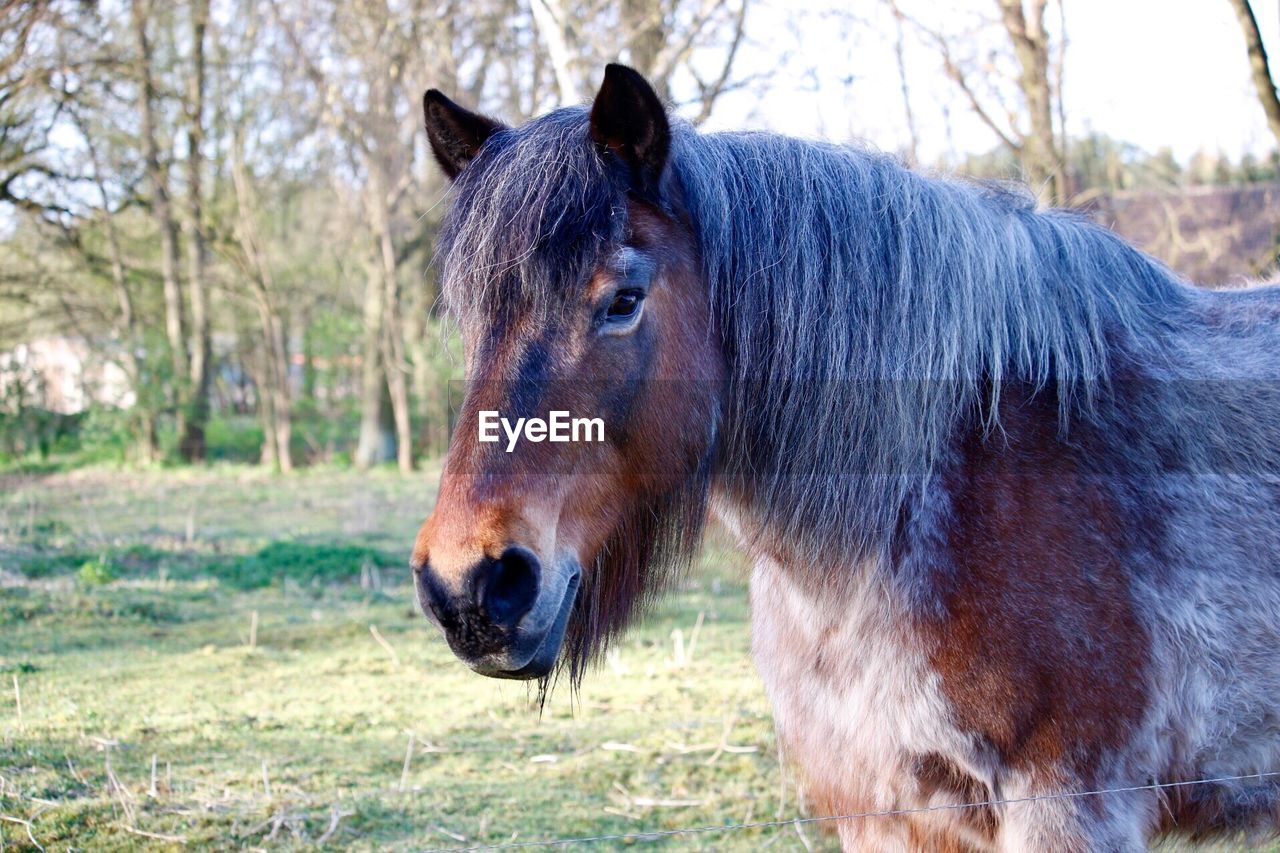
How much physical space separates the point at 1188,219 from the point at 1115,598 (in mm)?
21322

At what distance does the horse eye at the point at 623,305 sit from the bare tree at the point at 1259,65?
5.76 m

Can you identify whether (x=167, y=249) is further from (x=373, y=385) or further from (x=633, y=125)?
(x=633, y=125)

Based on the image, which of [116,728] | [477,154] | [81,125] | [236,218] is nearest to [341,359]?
[236,218]

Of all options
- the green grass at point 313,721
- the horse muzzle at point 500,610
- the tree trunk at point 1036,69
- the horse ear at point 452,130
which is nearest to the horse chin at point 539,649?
the horse muzzle at point 500,610

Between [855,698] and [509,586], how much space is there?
3.21ft

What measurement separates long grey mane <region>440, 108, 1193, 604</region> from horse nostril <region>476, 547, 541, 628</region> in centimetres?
61

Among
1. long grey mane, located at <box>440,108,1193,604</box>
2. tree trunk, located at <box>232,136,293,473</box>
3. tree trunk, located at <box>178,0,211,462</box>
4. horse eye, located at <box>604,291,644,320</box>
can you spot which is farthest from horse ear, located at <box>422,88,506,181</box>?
tree trunk, located at <box>232,136,293,473</box>

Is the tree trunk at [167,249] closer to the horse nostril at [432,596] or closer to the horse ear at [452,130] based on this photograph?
the horse ear at [452,130]

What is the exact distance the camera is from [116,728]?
413cm

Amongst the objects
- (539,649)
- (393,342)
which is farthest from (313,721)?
(393,342)

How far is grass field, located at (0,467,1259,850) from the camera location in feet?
11.5

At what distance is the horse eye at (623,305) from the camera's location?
6.84 feet

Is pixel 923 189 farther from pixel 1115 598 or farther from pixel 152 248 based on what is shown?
pixel 152 248

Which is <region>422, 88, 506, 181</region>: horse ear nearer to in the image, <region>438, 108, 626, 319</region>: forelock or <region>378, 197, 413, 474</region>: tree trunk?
<region>438, 108, 626, 319</region>: forelock
